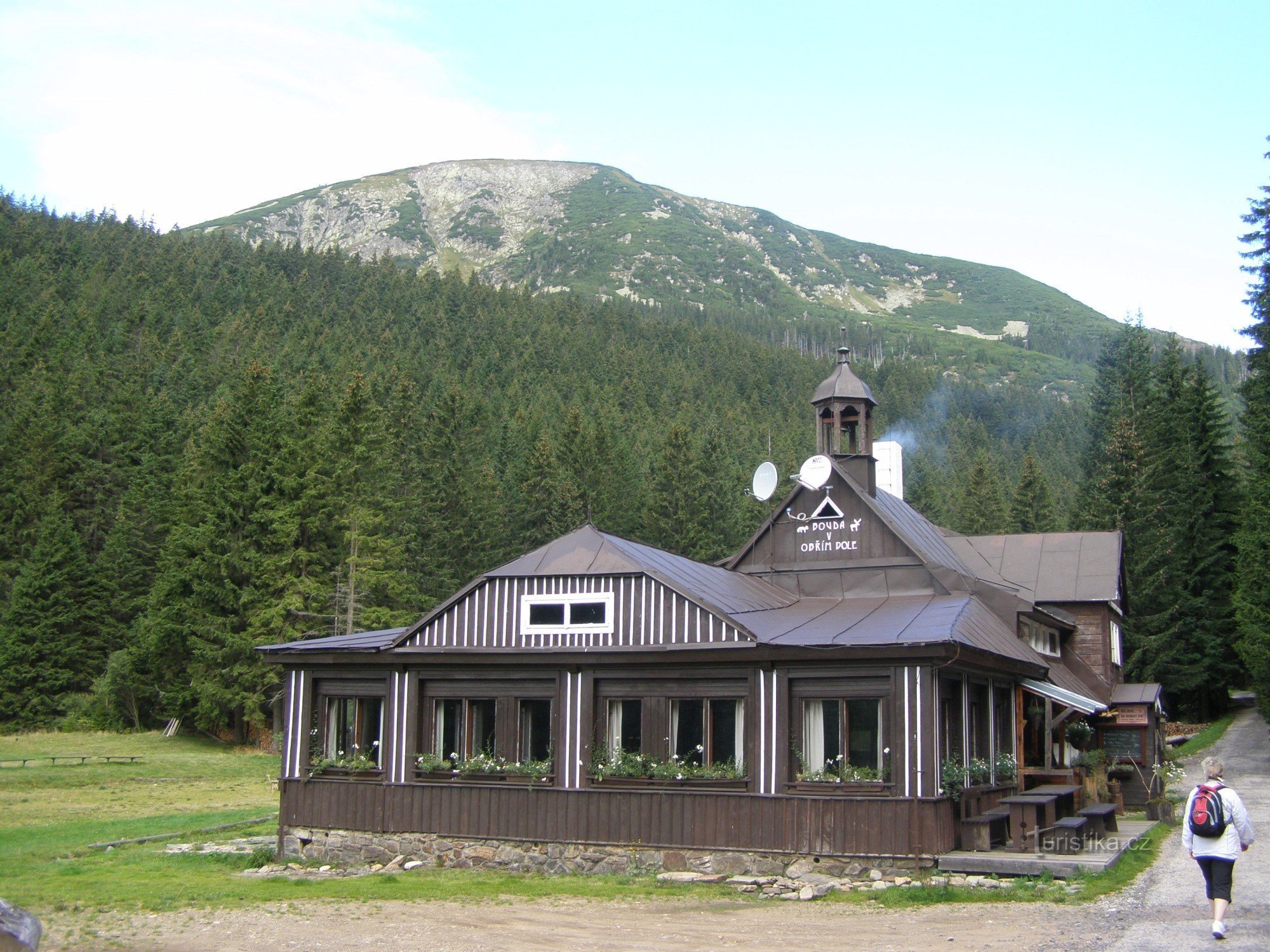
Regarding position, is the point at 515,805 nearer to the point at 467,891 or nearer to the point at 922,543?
the point at 467,891

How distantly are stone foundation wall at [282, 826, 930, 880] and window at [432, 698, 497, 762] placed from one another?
151 cm

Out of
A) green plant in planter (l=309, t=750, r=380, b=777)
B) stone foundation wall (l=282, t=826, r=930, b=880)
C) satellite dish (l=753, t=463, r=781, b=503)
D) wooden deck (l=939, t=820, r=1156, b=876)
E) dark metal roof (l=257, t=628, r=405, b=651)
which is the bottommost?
stone foundation wall (l=282, t=826, r=930, b=880)

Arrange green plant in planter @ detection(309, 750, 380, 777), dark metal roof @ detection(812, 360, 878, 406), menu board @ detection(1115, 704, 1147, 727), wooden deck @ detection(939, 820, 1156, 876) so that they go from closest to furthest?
wooden deck @ detection(939, 820, 1156, 876), green plant in planter @ detection(309, 750, 380, 777), dark metal roof @ detection(812, 360, 878, 406), menu board @ detection(1115, 704, 1147, 727)

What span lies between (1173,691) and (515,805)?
34171 mm

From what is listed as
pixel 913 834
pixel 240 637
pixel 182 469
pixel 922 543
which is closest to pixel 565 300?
pixel 182 469

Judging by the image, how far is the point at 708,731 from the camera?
1880cm

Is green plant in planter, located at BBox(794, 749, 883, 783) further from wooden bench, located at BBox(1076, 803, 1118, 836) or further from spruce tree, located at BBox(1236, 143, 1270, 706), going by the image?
spruce tree, located at BBox(1236, 143, 1270, 706)

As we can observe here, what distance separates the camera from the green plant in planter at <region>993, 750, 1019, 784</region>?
67.5 feet

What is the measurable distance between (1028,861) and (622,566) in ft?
26.2

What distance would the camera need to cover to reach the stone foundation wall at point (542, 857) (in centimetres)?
1744

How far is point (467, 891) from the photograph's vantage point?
1694 cm

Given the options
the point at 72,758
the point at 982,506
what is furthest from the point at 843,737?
the point at 982,506

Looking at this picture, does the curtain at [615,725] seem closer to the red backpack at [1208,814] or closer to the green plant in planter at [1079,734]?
the red backpack at [1208,814]

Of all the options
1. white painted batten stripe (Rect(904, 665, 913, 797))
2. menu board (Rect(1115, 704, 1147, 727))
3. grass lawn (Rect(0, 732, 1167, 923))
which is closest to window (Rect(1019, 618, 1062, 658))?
menu board (Rect(1115, 704, 1147, 727))
